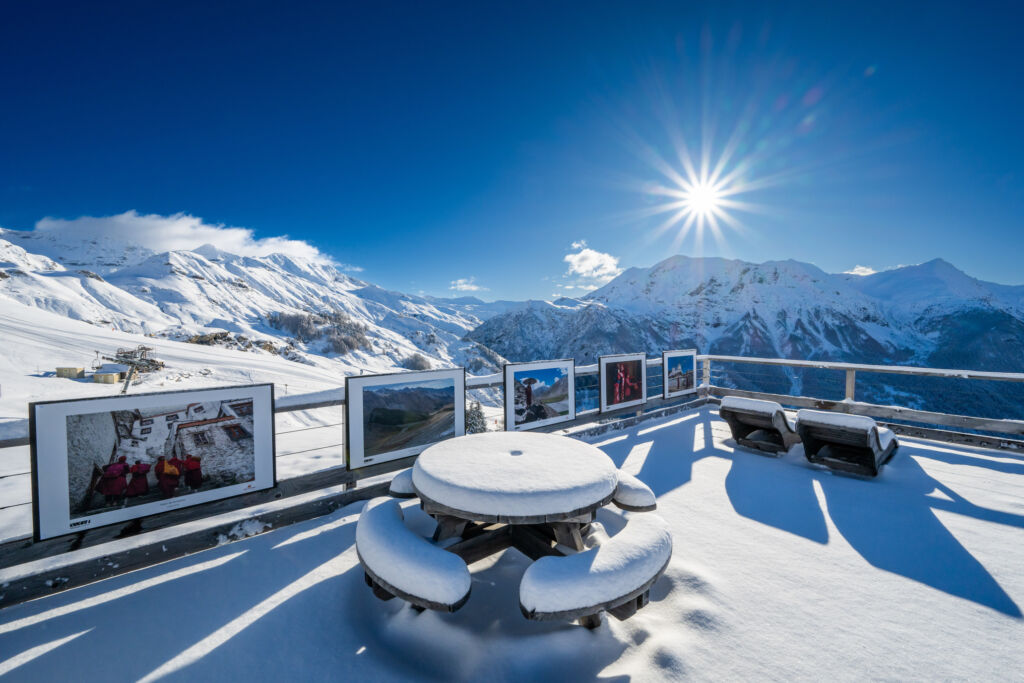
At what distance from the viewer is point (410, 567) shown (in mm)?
1541

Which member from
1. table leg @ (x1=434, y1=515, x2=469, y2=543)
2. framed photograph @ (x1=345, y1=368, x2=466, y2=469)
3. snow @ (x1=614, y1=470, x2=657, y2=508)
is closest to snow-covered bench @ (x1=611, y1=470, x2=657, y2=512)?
snow @ (x1=614, y1=470, x2=657, y2=508)

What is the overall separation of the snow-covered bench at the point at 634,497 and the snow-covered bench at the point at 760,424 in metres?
2.57

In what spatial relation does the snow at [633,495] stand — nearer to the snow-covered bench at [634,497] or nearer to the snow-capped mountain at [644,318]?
the snow-covered bench at [634,497]

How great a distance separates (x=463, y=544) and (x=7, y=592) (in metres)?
2.21

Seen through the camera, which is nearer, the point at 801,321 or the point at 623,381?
the point at 623,381

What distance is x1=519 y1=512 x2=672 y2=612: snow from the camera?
143cm

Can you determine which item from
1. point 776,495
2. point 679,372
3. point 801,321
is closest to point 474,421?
point 679,372

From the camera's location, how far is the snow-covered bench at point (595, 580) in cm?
142

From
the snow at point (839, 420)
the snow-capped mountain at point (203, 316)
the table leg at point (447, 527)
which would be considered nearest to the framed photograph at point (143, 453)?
the table leg at point (447, 527)

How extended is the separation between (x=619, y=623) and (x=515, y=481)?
0.84 metres

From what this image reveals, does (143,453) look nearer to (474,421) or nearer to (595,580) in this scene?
(595,580)

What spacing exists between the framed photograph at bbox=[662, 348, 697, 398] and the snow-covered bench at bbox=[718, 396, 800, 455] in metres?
1.59

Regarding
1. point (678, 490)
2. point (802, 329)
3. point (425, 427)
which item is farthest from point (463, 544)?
point (802, 329)

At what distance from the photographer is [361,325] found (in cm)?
9225
